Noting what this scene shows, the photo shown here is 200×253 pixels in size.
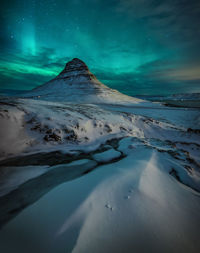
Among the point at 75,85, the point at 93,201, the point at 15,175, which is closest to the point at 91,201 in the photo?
the point at 93,201

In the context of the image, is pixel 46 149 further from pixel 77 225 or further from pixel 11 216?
pixel 77 225

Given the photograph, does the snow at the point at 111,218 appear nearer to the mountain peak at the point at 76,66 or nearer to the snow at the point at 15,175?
the snow at the point at 15,175

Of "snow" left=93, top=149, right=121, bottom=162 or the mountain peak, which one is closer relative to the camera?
"snow" left=93, top=149, right=121, bottom=162

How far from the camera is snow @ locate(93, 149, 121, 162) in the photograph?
3.01 metres

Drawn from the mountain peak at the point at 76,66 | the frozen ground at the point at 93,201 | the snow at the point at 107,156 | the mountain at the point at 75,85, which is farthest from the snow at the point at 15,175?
the mountain peak at the point at 76,66

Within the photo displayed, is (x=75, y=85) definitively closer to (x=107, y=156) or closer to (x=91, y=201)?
(x=107, y=156)

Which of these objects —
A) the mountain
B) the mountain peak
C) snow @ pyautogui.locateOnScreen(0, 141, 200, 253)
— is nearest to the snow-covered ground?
snow @ pyautogui.locateOnScreen(0, 141, 200, 253)

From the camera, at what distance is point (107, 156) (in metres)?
3.20

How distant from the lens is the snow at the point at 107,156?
9.88 feet

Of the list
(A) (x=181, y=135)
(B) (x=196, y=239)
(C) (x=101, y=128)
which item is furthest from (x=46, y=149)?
(A) (x=181, y=135)

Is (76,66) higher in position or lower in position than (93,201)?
higher

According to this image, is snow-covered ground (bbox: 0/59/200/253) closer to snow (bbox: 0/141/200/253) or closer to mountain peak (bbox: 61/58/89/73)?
snow (bbox: 0/141/200/253)

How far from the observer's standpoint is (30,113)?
14.4 ft

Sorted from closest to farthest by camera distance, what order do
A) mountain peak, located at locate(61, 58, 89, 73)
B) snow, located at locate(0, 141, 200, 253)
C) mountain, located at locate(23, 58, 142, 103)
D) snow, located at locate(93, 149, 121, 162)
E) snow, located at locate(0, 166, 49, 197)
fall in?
snow, located at locate(0, 141, 200, 253) < snow, located at locate(0, 166, 49, 197) < snow, located at locate(93, 149, 121, 162) < mountain, located at locate(23, 58, 142, 103) < mountain peak, located at locate(61, 58, 89, 73)
